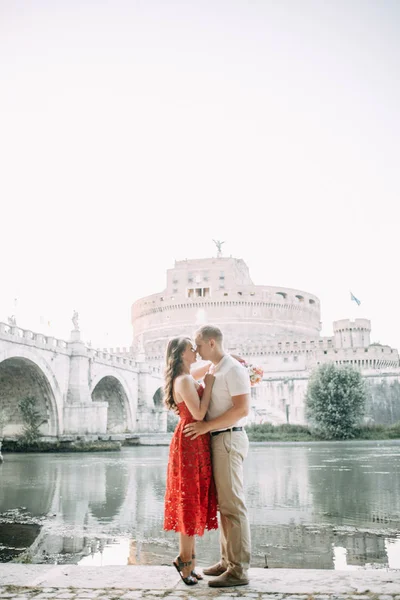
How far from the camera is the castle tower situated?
6147cm

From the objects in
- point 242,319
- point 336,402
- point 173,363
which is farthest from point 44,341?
point 242,319

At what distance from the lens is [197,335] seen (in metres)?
4.65

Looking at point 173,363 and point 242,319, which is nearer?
point 173,363

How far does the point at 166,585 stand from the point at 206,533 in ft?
11.8

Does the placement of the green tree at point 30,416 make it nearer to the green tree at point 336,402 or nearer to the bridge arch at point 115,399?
the bridge arch at point 115,399

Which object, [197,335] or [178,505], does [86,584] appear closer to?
[178,505]

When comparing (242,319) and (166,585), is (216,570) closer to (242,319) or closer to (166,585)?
(166,585)

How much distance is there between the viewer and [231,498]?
167 inches

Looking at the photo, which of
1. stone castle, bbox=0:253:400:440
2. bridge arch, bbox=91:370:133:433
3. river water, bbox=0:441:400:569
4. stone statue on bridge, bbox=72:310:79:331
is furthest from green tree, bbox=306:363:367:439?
river water, bbox=0:441:400:569

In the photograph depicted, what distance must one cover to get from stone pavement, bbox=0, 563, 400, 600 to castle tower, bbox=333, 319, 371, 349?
58.9 meters

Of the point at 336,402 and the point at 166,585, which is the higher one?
the point at 336,402

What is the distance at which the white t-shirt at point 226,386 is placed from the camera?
437 cm

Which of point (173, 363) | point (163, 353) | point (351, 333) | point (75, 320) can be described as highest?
point (351, 333)

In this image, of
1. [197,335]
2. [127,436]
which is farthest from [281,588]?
[127,436]
